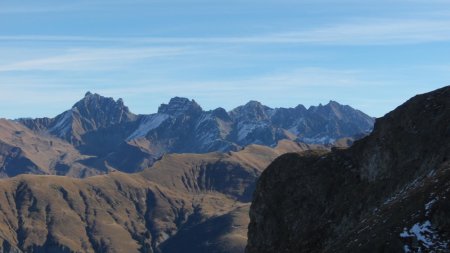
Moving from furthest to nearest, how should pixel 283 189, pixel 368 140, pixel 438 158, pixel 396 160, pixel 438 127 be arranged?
pixel 283 189 < pixel 368 140 < pixel 396 160 < pixel 438 127 < pixel 438 158

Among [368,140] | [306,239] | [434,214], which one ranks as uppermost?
[368,140]

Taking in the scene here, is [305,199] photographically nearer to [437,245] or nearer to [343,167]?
[343,167]

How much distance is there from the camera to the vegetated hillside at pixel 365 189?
65.8 meters

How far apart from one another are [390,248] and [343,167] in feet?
158

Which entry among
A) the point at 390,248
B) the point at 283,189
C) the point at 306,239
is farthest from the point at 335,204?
the point at 390,248

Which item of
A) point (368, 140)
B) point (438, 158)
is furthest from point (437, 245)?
point (368, 140)

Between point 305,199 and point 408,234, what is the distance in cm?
4885

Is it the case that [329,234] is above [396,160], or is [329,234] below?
A: below

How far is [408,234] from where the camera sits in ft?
199

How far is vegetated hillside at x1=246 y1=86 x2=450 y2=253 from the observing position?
65812 mm

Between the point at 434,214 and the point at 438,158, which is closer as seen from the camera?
the point at 434,214

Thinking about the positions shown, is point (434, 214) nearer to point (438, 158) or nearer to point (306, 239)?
point (438, 158)

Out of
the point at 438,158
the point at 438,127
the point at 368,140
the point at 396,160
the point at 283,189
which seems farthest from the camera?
the point at 283,189

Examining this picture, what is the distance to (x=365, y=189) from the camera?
9869 cm
